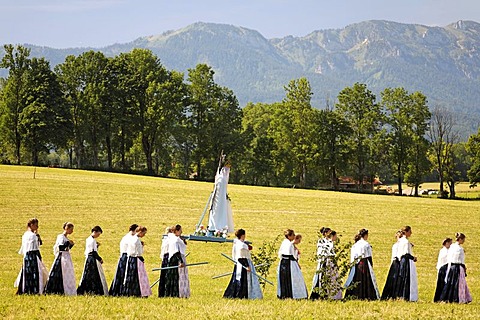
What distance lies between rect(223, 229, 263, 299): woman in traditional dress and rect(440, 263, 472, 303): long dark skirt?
520 cm

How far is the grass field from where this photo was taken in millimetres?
16297

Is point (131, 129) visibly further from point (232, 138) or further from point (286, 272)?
point (286, 272)

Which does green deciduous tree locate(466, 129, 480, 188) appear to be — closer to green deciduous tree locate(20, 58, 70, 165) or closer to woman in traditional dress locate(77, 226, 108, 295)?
green deciduous tree locate(20, 58, 70, 165)

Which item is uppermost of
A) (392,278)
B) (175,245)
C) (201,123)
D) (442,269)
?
(201,123)

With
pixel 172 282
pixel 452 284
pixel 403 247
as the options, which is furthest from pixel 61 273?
pixel 452 284

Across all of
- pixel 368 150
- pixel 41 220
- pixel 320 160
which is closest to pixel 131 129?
pixel 320 160

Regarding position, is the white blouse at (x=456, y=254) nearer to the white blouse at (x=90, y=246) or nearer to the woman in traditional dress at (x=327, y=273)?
the woman in traditional dress at (x=327, y=273)

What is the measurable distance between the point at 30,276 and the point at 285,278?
6690mm

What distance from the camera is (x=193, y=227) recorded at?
122 feet

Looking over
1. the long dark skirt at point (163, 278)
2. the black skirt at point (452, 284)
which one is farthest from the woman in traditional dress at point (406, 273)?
the long dark skirt at point (163, 278)

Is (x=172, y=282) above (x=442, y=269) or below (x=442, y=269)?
below

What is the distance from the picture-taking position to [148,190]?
56438 millimetres

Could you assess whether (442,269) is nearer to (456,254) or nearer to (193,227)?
(456,254)

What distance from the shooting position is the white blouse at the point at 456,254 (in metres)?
19.0
